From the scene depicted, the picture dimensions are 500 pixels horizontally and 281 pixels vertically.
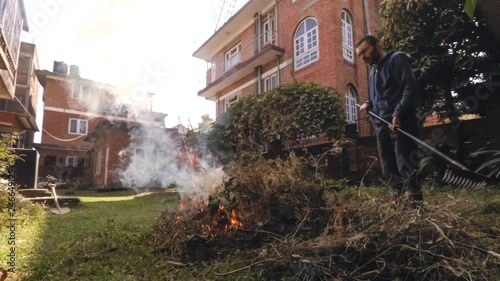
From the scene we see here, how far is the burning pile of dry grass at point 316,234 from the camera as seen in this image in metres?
1.94

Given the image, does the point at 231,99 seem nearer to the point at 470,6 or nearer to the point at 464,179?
the point at 464,179

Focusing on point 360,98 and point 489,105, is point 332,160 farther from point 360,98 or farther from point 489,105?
point 360,98

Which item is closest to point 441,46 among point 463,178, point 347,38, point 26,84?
point 463,178

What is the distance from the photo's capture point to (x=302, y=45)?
13.6 metres

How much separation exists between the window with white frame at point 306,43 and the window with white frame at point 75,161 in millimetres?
18684

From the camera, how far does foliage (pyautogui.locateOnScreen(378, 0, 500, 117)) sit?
230 inches

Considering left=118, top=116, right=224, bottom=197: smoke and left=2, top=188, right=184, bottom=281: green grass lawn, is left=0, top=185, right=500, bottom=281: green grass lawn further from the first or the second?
left=118, top=116, right=224, bottom=197: smoke

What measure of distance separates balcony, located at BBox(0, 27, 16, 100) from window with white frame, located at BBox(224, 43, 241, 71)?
10575 millimetres

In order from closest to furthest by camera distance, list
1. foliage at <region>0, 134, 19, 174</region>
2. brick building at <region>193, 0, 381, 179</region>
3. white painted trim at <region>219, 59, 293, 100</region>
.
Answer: foliage at <region>0, 134, 19, 174</region> < brick building at <region>193, 0, 381, 179</region> < white painted trim at <region>219, 59, 293, 100</region>

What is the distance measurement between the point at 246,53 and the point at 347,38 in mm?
6288

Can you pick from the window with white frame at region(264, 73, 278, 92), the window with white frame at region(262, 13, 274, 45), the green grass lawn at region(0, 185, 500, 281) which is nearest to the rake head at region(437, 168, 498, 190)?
the green grass lawn at region(0, 185, 500, 281)

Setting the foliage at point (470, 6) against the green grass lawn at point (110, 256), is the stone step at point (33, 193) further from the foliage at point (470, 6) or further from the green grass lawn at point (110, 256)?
the foliage at point (470, 6)

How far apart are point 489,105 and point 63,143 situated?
86.4 feet

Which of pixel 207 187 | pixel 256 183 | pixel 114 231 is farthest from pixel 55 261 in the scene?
pixel 256 183
